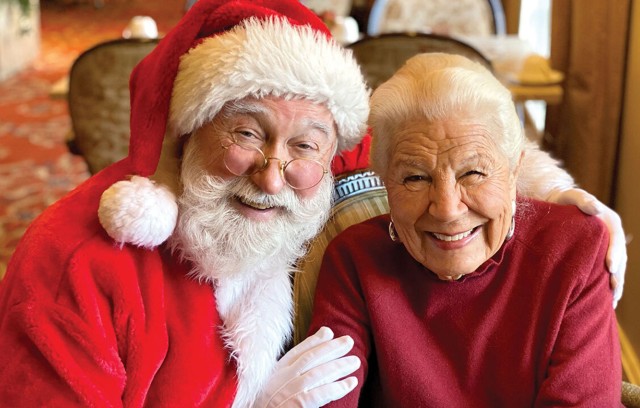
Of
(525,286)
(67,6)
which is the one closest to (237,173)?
(525,286)

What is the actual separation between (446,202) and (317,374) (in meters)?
0.41

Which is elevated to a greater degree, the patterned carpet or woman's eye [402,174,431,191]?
woman's eye [402,174,431,191]

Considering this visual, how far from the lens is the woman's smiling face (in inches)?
52.8

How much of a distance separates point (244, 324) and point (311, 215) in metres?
0.26

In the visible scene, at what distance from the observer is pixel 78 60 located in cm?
281

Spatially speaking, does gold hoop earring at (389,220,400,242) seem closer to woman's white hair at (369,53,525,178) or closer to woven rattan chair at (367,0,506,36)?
woman's white hair at (369,53,525,178)

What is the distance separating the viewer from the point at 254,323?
1522 mm

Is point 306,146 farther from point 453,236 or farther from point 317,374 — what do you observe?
point 317,374

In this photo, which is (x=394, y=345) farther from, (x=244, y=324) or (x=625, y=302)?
(x=625, y=302)

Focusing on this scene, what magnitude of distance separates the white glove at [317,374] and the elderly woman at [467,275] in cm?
4

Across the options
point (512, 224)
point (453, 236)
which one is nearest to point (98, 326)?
point (453, 236)

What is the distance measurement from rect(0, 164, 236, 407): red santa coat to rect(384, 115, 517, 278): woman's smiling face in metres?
0.46

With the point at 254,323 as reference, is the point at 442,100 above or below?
above

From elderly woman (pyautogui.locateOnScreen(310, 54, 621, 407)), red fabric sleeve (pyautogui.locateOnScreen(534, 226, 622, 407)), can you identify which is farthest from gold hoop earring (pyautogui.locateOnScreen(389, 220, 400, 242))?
red fabric sleeve (pyautogui.locateOnScreen(534, 226, 622, 407))
